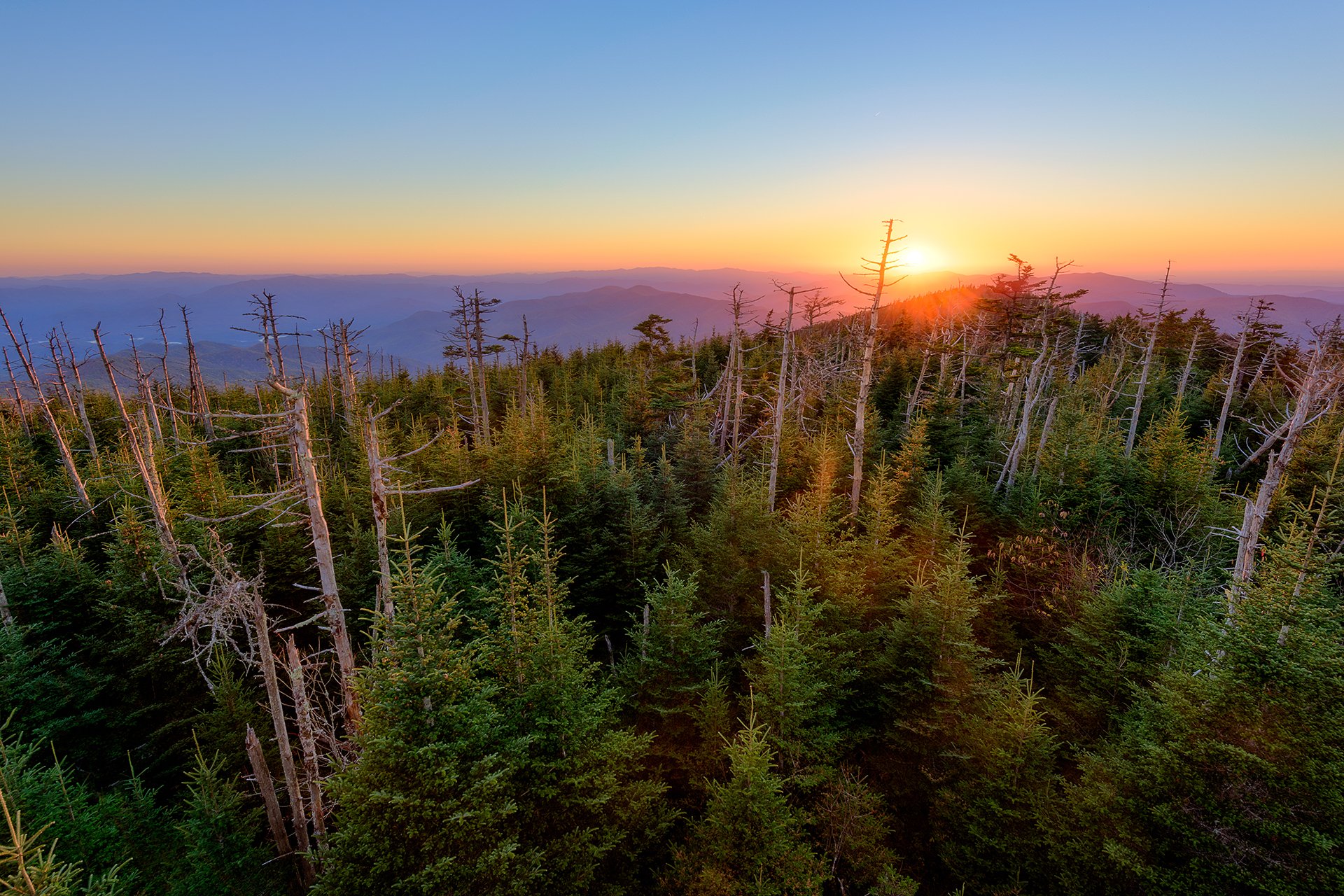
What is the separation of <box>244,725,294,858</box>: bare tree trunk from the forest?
0.32 ft

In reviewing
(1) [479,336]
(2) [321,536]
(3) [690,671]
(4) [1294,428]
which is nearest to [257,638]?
(2) [321,536]

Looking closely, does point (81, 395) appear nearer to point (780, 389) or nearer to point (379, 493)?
point (379, 493)

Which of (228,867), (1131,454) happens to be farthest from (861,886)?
Answer: (1131,454)

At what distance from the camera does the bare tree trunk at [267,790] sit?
472 inches

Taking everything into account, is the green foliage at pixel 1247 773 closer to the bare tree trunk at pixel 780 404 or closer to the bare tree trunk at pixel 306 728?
the bare tree trunk at pixel 780 404

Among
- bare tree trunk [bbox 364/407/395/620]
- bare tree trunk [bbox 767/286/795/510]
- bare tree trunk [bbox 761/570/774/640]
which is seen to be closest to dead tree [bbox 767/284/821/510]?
bare tree trunk [bbox 767/286/795/510]

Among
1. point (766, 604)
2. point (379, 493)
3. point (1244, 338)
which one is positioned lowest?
point (766, 604)

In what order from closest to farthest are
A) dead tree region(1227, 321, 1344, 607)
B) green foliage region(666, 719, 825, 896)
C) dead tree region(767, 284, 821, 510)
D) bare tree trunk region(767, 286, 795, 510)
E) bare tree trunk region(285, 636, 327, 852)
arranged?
1. green foliage region(666, 719, 825, 896)
2. bare tree trunk region(285, 636, 327, 852)
3. dead tree region(1227, 321, 1344, 607)
4. dead tree region(767, 284, 821, 510)
5. bare tree trunk region(767, 286, 795, 510)

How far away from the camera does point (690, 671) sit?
45.5ft

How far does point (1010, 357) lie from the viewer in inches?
1258

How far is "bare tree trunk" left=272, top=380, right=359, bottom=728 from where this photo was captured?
36.5ft

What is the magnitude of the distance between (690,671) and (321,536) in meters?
9.62

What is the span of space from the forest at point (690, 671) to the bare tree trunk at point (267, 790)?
0.10 metres

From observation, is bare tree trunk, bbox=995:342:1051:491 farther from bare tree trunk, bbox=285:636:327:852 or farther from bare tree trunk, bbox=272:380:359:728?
bare tree trunk, bbox=285:636:327:852
